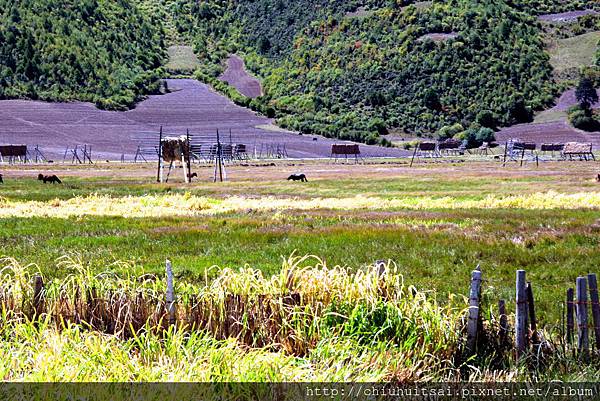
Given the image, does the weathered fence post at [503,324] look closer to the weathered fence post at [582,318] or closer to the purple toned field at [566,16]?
the weathered fence post at [582,318]

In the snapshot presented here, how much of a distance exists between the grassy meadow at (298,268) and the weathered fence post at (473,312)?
0.69 feet

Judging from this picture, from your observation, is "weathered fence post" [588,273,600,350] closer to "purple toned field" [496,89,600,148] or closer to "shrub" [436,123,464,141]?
"purple toned field" [496,89,600,148]

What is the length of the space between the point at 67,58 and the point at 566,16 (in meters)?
113

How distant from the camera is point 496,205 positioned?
35.4 m

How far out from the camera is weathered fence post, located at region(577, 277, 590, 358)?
9.73 meters

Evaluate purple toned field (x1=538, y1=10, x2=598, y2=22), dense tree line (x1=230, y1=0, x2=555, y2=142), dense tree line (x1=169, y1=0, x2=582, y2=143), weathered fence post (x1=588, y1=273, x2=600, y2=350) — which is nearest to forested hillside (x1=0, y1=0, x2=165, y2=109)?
dense tree line (x1=169, y1=0, x2=582, y2=143)

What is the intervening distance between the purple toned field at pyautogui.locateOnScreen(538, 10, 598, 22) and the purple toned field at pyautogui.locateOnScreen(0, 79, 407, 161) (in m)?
71.3

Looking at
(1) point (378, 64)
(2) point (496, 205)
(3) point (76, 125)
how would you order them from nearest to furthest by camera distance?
(2) point (496, 205) → (3) point (76, 125) → (1) point (378, 64)

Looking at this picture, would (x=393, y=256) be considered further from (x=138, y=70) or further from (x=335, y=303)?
(x=138, y=70)

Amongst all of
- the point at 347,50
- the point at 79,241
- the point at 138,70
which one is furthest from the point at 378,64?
the point at 79,241

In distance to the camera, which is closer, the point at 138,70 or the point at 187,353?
the point at 187,353

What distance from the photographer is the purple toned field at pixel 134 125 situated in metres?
127

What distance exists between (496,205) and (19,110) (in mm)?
123735

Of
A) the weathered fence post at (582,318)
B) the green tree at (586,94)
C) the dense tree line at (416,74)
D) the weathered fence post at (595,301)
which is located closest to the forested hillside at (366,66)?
the dense tree line at (416,74)
